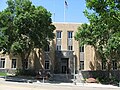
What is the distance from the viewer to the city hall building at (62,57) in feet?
189

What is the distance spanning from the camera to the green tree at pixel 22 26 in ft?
149

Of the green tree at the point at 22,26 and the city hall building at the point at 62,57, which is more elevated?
the green tree at the point at 22,26

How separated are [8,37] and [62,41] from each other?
602 inches

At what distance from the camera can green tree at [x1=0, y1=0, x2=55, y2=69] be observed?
1789 inches

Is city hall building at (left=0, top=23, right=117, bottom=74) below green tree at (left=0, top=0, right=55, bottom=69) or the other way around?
below

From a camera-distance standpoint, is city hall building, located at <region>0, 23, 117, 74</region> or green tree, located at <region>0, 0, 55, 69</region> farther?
city hall building, located at <region>0, 23, 117, 74</region>

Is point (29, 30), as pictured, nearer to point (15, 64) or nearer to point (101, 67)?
point (15, 64)

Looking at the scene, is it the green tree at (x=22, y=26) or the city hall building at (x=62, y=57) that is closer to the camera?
the green tree at (x=22, y=26)

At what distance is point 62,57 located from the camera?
5834cm

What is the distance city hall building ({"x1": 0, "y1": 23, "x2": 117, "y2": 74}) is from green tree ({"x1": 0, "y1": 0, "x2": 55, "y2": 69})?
9.52 meters

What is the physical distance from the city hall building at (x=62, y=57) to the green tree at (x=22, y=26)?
9.52m

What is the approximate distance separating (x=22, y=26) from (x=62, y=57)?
50.7ft

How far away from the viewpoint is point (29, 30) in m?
47.0

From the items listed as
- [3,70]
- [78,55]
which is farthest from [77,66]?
[3,70]
